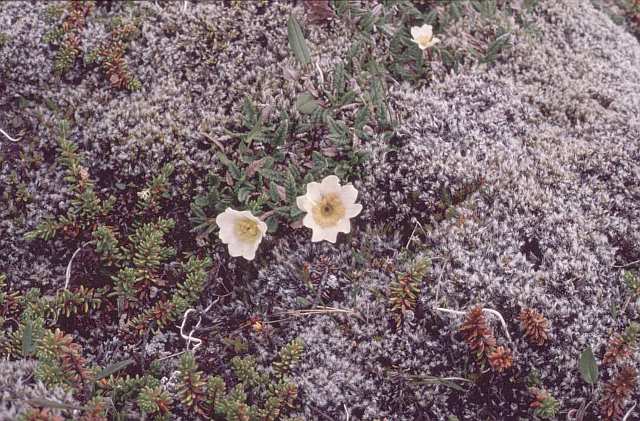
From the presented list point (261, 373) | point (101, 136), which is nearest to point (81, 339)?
point (261, 373)

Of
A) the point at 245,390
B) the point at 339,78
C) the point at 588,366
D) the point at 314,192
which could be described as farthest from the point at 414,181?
the point at 245,390

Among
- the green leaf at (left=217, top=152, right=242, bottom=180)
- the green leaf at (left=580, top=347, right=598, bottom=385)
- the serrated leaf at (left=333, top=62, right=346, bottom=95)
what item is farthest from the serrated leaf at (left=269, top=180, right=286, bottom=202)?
the green leaf at (left=580, top=347, right=598, bottom=385)

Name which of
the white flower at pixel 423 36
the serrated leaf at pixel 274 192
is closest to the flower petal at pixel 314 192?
the serrated leaf at pixel 274 192

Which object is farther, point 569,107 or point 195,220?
point 569,107

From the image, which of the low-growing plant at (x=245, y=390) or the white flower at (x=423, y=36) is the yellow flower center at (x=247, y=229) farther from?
the white flower at (x=423, y=36)

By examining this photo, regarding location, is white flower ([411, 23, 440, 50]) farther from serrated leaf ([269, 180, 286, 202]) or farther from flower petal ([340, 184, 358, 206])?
serrated leaf ([269, 180, 286, 202])

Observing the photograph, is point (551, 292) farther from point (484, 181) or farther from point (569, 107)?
point (569, 107)

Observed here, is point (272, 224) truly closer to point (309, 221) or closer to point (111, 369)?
point (309, 221)
